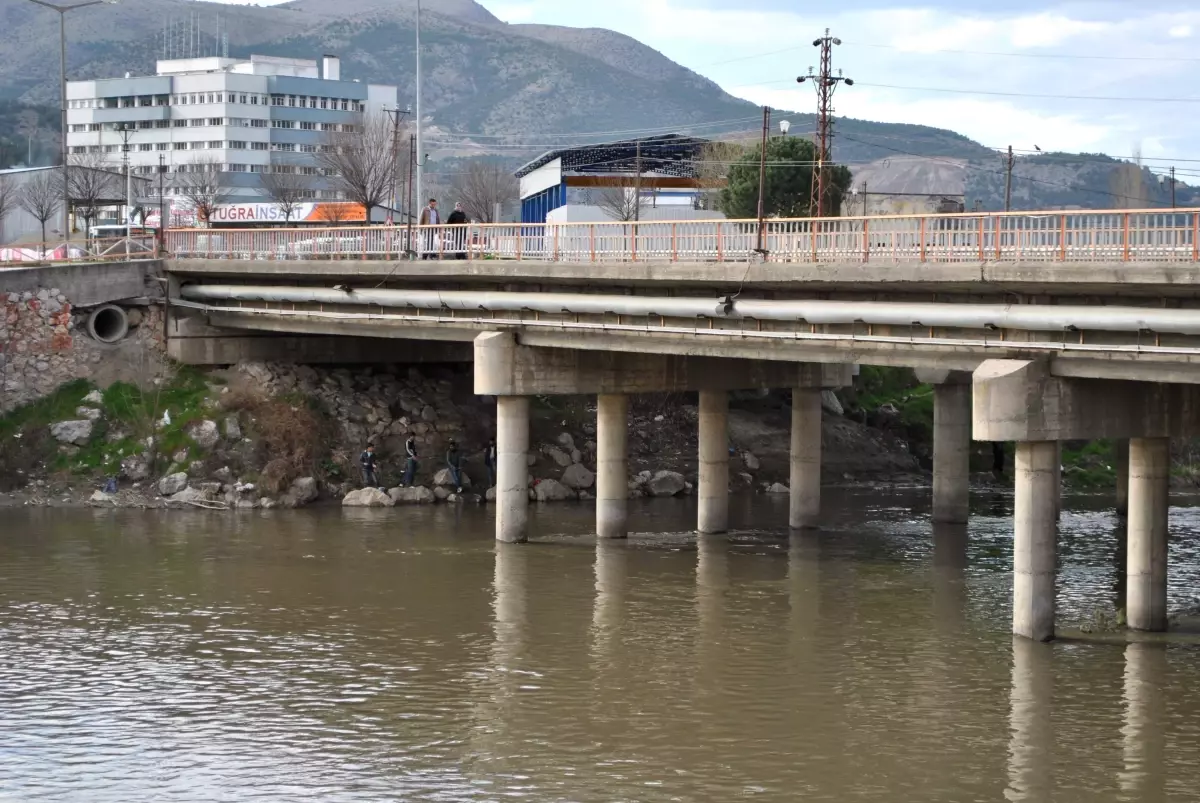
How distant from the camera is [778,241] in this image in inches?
1350

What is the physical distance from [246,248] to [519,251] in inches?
522

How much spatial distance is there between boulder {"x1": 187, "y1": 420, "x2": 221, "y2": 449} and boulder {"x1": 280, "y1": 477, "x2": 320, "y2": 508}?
9.59ft

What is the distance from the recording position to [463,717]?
2336 cm

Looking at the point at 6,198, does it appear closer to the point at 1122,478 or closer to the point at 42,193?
the point at 42,193

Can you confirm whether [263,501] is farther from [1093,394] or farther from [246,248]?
Result: [1093,394]

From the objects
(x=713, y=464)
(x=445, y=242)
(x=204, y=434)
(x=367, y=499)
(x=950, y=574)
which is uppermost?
(x=445, y=242)

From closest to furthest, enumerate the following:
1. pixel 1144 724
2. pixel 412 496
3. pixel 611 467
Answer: pixel 1144 724, pixel 611 467, pixel 412 496

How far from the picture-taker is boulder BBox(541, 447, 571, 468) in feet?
165

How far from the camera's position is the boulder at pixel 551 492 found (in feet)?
158

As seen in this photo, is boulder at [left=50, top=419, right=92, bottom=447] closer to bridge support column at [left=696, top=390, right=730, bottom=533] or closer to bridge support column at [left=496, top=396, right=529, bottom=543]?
bridge support column at [left=496, top=396, right=529, bottom=543]

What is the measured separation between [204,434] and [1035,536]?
2805 centimetres

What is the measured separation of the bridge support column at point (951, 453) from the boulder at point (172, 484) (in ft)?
70.6

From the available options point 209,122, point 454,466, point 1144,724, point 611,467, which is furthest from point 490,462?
point 209,122

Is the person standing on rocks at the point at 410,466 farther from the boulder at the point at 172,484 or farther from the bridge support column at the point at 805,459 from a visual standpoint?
the bridge support column at the point at 805,459
